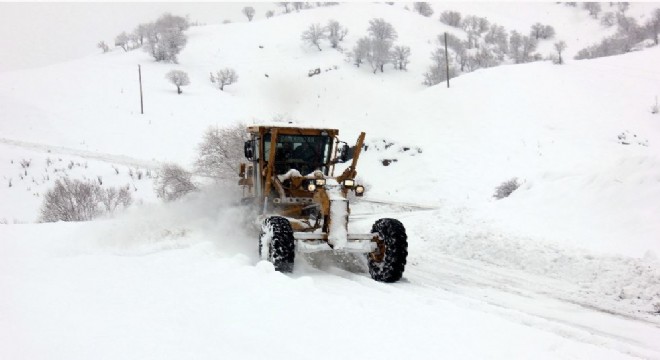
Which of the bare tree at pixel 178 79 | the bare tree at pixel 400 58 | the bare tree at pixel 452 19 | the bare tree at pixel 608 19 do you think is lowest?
the bare tree at pixel 178 79

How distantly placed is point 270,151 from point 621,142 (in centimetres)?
2376

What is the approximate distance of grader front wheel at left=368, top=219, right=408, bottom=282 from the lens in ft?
26.4

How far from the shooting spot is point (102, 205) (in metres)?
19.3

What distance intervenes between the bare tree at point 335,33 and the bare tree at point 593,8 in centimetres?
3669

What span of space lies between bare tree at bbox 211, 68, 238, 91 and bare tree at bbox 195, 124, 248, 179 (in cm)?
2607

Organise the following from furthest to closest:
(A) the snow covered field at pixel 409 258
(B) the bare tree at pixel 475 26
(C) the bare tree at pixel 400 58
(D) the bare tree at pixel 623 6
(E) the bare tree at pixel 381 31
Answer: (B) the bare tree at pixel 475 26 → (D) the bare tree at pixel 623 6 → (E) the bare tree at pixel 381 31 → (C) the bare tree at pixel 400 58 → (A) the snow covered field at pixel 409 258

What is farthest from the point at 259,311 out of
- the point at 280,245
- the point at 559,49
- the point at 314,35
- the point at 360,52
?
the point at 314,35

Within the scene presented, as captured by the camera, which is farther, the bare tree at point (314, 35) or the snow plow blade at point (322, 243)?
the bare tree at point (314, 35)

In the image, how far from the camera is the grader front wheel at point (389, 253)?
26.4 feet

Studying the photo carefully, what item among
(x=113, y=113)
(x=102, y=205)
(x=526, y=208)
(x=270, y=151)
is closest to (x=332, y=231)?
(x=270, y=151)

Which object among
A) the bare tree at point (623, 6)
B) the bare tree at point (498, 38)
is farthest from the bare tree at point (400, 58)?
the bare tree at point (623, 6)

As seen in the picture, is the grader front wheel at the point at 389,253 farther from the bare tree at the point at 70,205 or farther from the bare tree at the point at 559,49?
the bare tree at the point at 559,49

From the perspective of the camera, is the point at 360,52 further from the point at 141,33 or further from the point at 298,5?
the point at 298,5

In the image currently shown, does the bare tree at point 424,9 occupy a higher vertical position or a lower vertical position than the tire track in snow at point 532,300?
higher
